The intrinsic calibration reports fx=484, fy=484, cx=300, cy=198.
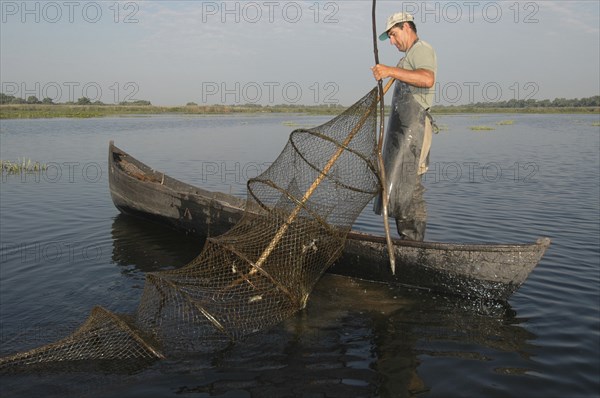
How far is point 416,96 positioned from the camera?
6387mm

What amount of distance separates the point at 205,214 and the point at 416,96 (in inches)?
190

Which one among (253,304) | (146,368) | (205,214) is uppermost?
(205,214)

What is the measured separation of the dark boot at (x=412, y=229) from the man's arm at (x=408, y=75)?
75.1 inches

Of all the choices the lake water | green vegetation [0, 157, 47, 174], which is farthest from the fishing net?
green vegetation [0, 157, 47, 174]

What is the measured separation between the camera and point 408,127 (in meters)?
6.45

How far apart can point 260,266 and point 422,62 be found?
10.7 ft

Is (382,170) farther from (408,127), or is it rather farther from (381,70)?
(381,70)

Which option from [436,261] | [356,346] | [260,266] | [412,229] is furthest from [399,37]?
[356,346]

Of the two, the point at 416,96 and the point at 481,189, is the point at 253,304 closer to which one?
the point at 416,96

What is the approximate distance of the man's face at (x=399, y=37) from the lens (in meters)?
6.39

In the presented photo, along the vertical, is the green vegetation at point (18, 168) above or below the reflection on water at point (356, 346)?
above

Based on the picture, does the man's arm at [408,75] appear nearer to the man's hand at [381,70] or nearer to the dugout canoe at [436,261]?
the man's hand at [381,70]

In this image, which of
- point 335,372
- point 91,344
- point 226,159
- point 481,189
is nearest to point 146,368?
point 91,344

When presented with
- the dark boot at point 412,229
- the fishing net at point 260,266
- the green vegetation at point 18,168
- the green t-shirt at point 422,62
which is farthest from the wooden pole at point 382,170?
the green vegetation at point 18,168
